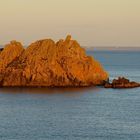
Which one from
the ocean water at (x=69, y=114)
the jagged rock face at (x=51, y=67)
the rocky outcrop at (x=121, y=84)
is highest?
the jagged rock face at (x=51, y=67)

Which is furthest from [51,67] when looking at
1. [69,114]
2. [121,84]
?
[69,114]

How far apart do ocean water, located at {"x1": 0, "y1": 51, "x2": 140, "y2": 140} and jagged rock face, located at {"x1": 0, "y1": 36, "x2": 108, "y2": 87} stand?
6.18 m

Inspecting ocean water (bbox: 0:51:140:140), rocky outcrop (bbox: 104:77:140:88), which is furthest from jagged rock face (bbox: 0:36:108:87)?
ocean water (bbox: 0:51:140:140)

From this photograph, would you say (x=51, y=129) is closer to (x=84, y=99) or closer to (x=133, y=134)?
(x=133, y=134)

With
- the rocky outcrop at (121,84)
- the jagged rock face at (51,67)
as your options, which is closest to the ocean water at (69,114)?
the rocky outcrop at (121,84)

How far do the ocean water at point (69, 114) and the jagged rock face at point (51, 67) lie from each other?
A: 6.18 meters

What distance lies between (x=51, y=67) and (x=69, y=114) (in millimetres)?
46592

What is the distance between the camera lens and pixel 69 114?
376ft

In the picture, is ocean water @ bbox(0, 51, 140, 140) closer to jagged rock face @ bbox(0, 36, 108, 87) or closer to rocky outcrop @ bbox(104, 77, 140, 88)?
rocky outcrop @ bbox(104, 77, 140, 88)

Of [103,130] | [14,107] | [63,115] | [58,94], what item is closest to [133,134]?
[103,130]

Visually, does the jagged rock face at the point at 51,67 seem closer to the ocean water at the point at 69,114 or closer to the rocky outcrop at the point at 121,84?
the rocky outcrop at the point at 121,84

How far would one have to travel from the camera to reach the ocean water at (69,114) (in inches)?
3762

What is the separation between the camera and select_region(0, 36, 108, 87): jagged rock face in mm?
159625

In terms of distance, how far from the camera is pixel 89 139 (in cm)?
9238
